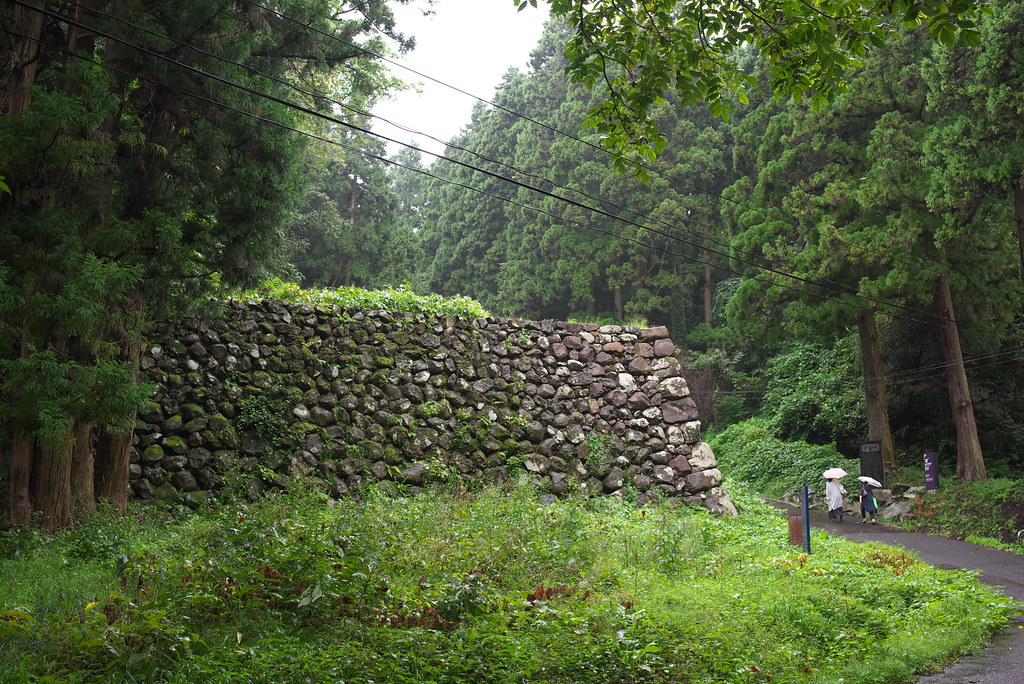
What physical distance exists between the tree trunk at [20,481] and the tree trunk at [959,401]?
17.3 meters

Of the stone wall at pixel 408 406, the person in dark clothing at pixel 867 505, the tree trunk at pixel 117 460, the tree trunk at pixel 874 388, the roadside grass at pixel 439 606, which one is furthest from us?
the tree trunk at pixel 874 388

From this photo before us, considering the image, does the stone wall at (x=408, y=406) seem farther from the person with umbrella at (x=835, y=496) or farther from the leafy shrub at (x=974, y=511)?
the leafy shrub at (x=974, y=511)

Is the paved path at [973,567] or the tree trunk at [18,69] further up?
the tree trunk at [18,69]

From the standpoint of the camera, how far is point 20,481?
7.33 m

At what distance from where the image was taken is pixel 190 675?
391cm

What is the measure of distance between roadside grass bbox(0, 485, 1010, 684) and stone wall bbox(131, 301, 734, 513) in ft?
4.92

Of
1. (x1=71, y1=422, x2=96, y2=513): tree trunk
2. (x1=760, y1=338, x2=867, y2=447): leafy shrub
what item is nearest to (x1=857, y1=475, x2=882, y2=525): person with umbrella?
(x1=760, y1=338, x2=867, y2=447): leafy shrub

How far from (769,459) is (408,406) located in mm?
14583

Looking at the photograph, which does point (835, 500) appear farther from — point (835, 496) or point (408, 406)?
point (408, 406)

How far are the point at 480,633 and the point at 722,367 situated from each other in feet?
83.7

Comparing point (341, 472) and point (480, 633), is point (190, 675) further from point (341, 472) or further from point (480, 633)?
point (341, 472)

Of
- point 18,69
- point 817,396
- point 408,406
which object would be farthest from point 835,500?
point 18,69

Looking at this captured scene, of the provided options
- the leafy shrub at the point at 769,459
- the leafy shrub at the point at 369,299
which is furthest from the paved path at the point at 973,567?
the leafy shrub at the point at 369,299

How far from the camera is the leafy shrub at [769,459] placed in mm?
20578
